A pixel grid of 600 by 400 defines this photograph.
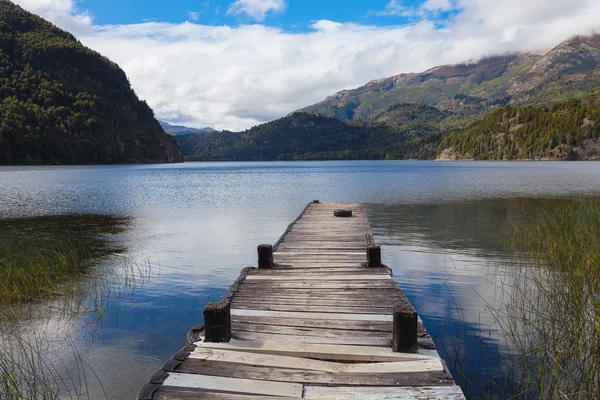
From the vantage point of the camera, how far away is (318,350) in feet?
19.9

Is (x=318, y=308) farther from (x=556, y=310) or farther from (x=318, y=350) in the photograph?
(x=556, y=310)

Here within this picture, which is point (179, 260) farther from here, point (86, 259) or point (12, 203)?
point (12, 203)

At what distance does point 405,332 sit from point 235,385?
2421mm

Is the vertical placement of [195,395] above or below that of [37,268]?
above

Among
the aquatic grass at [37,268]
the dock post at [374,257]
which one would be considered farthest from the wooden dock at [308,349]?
the aquatic grass at [37,268]

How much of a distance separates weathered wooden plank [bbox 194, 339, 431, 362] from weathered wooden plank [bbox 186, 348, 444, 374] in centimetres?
14

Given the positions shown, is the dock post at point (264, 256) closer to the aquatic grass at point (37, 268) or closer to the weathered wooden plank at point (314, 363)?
the weathered wooden plank at point (314, 363)

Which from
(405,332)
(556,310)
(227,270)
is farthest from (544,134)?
(405,332)

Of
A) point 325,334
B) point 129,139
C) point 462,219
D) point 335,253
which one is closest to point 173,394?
point 325,334

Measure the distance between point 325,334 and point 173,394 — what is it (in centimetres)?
257

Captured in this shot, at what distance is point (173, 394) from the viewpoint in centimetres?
493

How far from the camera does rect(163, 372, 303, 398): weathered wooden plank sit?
498cm

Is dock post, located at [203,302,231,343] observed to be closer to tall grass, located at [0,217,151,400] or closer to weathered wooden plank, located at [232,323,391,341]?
weathered wooden plank, located at [232,323,391,341]

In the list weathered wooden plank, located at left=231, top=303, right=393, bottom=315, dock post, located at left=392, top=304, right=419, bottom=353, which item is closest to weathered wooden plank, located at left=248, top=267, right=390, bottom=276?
weathered wooden plank, located at left=231, top=303, right=393, bottom=315
